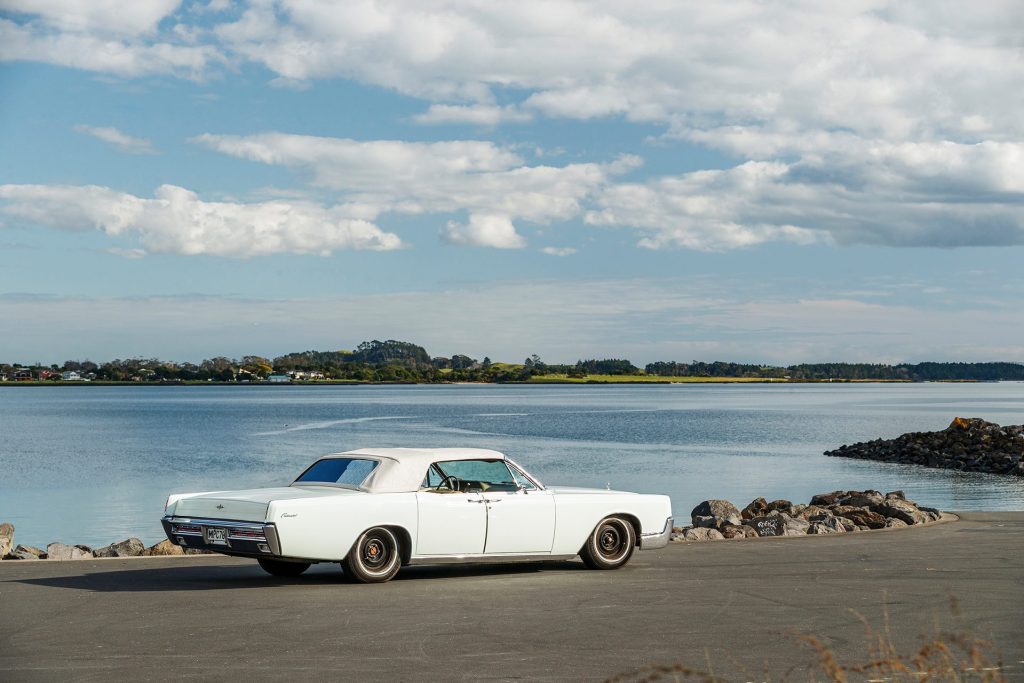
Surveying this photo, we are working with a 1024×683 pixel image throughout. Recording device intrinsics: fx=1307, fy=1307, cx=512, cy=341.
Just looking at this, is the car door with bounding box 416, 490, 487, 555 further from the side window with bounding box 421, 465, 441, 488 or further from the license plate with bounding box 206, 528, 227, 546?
the license plate with bounding box 206, 528, 227, 546

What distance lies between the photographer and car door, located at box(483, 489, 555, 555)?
14000mm

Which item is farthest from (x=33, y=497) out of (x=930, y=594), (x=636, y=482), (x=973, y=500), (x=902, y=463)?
(x=902, y=463)

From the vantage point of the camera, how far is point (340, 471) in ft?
46.3

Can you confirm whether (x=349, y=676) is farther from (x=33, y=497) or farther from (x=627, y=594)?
(x=33, y=497)

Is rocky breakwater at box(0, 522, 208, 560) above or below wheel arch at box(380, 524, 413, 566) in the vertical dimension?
below

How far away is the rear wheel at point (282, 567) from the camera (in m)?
14.3

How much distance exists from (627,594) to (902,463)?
4977 cm

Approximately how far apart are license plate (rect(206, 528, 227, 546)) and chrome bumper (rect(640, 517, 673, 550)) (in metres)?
4.81

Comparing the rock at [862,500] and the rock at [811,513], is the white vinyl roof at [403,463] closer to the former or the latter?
the rock at [811,513]

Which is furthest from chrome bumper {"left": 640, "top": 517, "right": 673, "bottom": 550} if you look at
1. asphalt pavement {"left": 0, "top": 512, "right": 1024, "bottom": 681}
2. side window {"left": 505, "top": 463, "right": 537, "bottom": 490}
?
side window {"left": 505, "top": 463, "right": 537, "bottom": 490}

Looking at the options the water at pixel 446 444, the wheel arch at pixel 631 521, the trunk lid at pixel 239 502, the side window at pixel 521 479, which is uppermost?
the side window at pixel 521 479

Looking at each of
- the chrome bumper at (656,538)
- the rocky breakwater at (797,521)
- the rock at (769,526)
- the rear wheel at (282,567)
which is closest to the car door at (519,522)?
the chrome bumper at (656,538)

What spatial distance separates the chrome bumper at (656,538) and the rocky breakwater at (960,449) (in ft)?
129

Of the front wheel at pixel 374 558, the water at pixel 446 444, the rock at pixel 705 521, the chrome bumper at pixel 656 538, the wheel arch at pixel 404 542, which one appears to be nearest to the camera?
the front wheel at pixel 374 558
